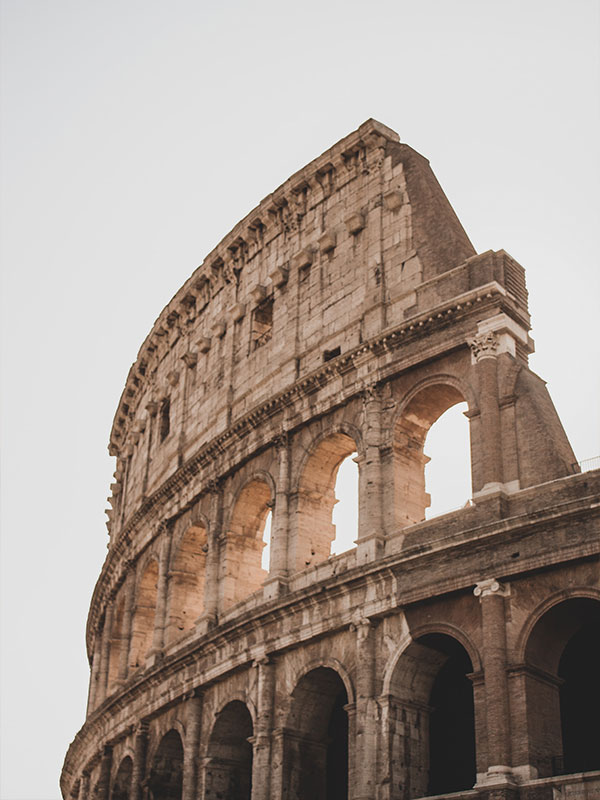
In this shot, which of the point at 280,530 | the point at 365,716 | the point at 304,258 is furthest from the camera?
the point at 304,258

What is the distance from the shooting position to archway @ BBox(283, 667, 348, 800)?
2002 centimetres

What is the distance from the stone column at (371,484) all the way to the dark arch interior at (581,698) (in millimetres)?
3635

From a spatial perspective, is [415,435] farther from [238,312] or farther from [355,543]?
[238,312]

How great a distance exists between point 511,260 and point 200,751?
36.7 ft

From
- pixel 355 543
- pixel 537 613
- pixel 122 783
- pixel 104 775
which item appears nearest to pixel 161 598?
pixel 122 783

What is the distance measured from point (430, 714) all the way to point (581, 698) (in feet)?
8.07

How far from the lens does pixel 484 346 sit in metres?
19.6

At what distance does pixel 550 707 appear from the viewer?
16797mm

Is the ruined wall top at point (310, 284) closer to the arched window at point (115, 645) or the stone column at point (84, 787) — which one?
the arched window at point (115, 645)

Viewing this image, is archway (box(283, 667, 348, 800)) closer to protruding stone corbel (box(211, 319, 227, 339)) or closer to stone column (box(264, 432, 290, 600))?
stone column (box(264, 432, 290, 600))

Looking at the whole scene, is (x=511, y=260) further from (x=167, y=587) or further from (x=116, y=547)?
(x=116, y=547)

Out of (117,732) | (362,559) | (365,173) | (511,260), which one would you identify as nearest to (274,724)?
(362,559)

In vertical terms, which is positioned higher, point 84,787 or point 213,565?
point 213,565

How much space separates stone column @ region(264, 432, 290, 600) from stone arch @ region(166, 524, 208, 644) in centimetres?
400
